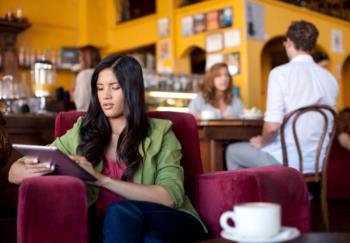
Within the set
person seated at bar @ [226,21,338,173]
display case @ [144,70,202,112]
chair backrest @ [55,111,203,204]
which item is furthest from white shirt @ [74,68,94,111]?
chair backrest @ [55,111,203,204]

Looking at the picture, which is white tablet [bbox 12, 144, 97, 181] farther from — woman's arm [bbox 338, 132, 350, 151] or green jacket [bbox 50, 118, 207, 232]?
woman's arm [bbox 338, 132, 350, 151]

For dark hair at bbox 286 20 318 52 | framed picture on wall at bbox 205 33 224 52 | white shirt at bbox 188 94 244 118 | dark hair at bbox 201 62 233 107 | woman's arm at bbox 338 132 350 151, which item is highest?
framed picture on wall at bbox 205 33 224 52

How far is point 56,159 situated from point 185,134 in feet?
2.41

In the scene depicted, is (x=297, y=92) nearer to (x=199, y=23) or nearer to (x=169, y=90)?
(x=169, y=90)

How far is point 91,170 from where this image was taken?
5.76ft

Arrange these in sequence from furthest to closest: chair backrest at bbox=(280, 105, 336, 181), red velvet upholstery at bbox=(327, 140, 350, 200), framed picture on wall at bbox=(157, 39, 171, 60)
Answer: framed picture on wall at bbox=(157, 39, 171, 60) → red velvet upholstery at bbox=(327, 140, 350, 200) → chair backrest at bbox=(280, 105, 336, 181)

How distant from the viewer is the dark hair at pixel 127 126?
1.99 m

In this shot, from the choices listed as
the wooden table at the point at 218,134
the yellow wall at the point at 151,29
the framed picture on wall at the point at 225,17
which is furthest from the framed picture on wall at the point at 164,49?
the wooden table at the point at 218,134

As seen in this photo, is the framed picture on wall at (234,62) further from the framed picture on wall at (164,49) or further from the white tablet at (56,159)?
the white tablet at (56,159)

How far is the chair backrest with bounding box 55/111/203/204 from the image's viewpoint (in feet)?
7.29

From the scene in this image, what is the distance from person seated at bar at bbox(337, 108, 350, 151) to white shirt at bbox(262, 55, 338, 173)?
7.05 feet

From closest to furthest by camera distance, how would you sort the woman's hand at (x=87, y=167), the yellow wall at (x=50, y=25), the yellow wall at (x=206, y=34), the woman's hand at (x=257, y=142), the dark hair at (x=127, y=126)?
the woman's hand at (x=87, y=167)
the dark hair at (x=127, y=126)
the woman's hand at (x=257, y=142)
the yellow wall at (x=206, y=34)
the yellow wall at (x=50, y=25)

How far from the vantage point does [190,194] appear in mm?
2184

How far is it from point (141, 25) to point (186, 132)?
6.92 meters
